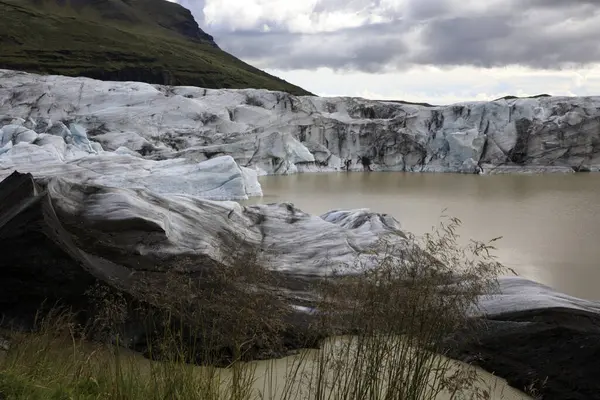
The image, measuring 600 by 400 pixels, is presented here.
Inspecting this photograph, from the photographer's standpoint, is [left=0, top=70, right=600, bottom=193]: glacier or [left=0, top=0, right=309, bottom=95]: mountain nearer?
[left=0, top=70, right=600, bottom=193]: glacier

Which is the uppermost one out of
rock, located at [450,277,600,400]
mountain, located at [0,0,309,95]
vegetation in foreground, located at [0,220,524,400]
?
mountain, located at [0,0,309,95]

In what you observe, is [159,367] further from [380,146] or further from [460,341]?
[380,146]

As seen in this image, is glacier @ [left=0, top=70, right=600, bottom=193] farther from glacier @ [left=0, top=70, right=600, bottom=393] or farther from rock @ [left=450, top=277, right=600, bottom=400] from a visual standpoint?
rock @ [left=450, top=277, right=600, bottom=400]

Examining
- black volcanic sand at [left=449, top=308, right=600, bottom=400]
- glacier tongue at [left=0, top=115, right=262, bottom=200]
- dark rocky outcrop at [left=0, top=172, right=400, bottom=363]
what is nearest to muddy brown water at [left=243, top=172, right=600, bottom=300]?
glacier tongue at [left=0, top=115, right=262, bottom=200]

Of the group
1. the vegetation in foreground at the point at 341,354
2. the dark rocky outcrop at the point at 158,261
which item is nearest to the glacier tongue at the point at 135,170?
the dark rocky outcrop at the point at 158,261

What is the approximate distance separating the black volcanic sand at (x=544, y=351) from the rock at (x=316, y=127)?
25.2 metres

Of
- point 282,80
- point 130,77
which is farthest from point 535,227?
point 282,80

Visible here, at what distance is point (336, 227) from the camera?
364 inches

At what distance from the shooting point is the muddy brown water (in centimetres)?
1065

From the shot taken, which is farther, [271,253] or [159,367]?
[271,253]

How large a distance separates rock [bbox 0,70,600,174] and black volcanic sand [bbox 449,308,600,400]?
992 inches

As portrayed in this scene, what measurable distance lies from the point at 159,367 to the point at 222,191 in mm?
17275

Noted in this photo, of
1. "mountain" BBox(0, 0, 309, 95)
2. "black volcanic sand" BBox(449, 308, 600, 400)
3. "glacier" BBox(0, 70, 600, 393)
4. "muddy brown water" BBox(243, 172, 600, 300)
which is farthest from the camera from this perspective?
"mountain" BBox(0, 0, 309, 95)

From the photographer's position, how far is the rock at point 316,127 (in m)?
31.9
